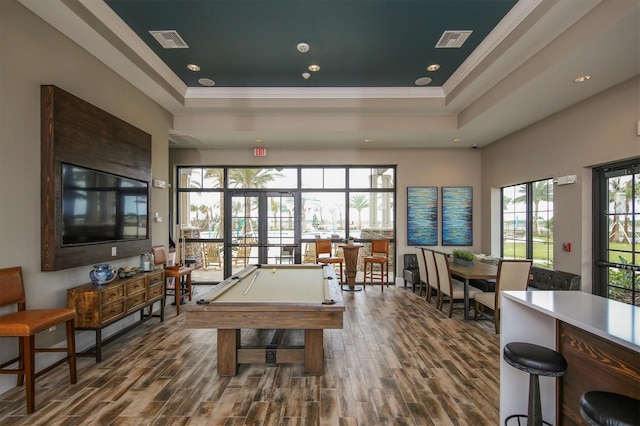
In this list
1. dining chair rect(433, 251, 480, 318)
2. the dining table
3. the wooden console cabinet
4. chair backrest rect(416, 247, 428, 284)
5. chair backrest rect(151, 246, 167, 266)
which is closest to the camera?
the wooden console cabinet

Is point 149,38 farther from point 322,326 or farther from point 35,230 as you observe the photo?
point 322,326

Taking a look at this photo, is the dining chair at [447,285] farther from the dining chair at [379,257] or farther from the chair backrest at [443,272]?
the dining chair at [379,257]

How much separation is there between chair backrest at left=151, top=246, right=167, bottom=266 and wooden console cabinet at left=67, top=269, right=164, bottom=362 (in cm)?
80

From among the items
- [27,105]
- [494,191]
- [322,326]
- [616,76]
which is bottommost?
[322,326]

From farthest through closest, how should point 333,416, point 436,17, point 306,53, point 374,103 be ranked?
point 374,103 → point 306,53 → point 436,17 → point 333,416

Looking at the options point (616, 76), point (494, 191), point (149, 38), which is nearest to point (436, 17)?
point (616, 76)

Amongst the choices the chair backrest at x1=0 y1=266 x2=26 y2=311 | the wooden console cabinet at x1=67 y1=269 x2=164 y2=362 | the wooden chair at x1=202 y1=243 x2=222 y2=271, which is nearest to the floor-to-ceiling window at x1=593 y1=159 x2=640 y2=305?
the wooden console cabinet at x1=67 y1=269 x2=164 y2=362

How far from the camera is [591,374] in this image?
169cm

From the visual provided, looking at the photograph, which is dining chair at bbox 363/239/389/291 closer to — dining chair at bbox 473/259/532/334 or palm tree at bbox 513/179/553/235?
dining chair at bbox 473/259/532/334

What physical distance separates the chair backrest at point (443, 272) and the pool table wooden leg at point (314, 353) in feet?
8.56

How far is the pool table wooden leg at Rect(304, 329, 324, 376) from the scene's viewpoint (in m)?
2.82

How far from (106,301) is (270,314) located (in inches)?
77.0

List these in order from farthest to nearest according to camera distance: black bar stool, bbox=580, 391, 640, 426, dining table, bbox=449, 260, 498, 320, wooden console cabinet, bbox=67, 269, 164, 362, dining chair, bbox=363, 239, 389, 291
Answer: dining chair, bbox=363, 239, 389, 291, dining table, bbox=449, 260, 498, 320, wooden console cabinet, bbox=67, 269, 164, 362, black bar stool, bbox=580, 391, 640, 426

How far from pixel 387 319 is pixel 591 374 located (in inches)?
115
